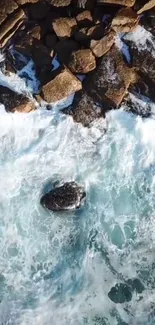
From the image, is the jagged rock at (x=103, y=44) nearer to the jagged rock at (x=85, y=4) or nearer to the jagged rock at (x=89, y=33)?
the jagged rock at (x=89, y=33)

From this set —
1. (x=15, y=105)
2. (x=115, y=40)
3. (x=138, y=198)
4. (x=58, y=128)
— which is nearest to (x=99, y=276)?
(x=138, y=198)

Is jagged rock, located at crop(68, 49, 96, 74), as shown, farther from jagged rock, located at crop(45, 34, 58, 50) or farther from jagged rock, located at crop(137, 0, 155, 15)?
jagged rock, located at crop(137, 0, 155, 15)

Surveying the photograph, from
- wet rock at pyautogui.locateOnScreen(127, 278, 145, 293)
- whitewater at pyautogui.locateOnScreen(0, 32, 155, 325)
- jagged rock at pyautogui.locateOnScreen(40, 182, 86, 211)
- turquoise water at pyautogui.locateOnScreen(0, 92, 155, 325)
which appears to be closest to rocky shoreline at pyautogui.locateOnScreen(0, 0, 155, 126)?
whitewater at pyautogui.locateOnScreen(0, 32, 155, 325)

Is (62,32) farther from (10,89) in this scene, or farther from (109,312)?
(109,312)

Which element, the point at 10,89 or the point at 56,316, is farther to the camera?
the point at 10,89

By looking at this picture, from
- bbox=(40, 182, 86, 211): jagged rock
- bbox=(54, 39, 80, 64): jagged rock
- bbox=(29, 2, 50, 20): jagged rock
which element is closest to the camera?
bbox=(40, 182, 86, 211): jagged rock

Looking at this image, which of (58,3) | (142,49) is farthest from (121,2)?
(58,3)
